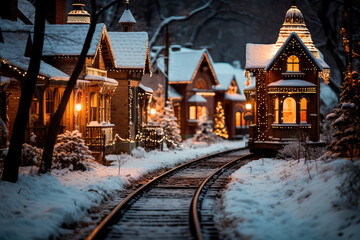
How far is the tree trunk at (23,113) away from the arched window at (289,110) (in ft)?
56.3

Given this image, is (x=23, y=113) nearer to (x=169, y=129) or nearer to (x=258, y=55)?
(x=258, y=55)

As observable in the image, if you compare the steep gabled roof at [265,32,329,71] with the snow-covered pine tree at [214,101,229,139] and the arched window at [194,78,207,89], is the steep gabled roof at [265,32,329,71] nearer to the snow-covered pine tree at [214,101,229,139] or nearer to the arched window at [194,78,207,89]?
the snow-covered pine tree at [214,101,229,139]

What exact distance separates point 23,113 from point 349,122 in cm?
944

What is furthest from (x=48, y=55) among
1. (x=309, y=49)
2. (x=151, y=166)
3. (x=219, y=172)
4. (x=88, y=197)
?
(x=309, y=49)

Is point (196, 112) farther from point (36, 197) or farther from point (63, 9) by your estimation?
point (36, 197)

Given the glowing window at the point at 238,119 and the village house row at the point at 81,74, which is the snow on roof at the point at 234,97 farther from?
the village house row at the point at 81,74

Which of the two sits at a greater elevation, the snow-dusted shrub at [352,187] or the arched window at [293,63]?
the arched window at [293,63]

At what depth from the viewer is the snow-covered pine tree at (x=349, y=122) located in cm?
1384

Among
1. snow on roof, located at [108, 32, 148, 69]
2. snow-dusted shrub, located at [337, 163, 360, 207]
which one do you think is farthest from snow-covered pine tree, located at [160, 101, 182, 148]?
snow-dusted shrub, located at [337, 163, 360, 207]

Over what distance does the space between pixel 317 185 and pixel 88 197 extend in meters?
6.13

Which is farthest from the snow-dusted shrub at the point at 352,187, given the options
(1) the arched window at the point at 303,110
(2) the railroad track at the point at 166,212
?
(1) the arched window at the point at 303,110

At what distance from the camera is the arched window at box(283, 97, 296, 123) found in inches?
1101

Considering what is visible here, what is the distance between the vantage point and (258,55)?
1129 inches

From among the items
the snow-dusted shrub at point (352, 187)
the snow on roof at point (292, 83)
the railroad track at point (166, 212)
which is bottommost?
the railroad track at point (166, 212)
